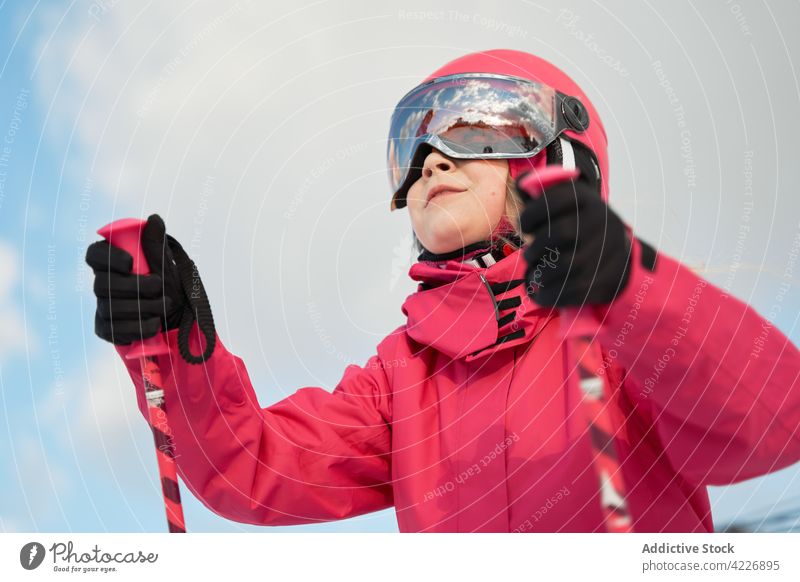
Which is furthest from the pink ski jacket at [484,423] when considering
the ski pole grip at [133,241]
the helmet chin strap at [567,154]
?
the helmet chin strap at [567,154]

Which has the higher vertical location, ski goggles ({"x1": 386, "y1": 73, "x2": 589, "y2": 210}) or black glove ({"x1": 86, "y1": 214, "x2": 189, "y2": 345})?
ski goggles ({"x1": 386, "y1": 73, "x2": 589, "y2": 210})

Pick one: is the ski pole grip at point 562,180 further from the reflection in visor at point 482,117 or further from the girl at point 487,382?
the reflection in visor at point 482,117

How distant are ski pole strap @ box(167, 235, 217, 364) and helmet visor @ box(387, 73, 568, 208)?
2.83ft

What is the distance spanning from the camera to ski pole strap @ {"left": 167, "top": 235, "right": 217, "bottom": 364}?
6.73 ft

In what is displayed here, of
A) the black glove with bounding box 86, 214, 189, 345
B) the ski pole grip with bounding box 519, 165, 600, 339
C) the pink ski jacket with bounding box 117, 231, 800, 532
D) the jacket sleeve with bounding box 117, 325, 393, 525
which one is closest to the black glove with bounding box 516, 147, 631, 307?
the ski pole grip with bounding box 519, 165, 600, 339

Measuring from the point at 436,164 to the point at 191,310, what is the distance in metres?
0.89

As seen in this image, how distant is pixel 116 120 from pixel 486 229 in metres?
1.67

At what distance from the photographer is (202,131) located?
3.42m

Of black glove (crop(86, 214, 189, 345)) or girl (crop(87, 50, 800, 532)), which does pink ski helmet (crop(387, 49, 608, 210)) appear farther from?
black glove (crop(86, 214, 189, 345))

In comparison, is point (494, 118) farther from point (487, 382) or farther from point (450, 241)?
point (487, 382)

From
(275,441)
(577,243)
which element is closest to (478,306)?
(275,441)

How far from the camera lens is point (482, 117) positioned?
8.14 feet

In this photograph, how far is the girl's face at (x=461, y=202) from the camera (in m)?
2.44
